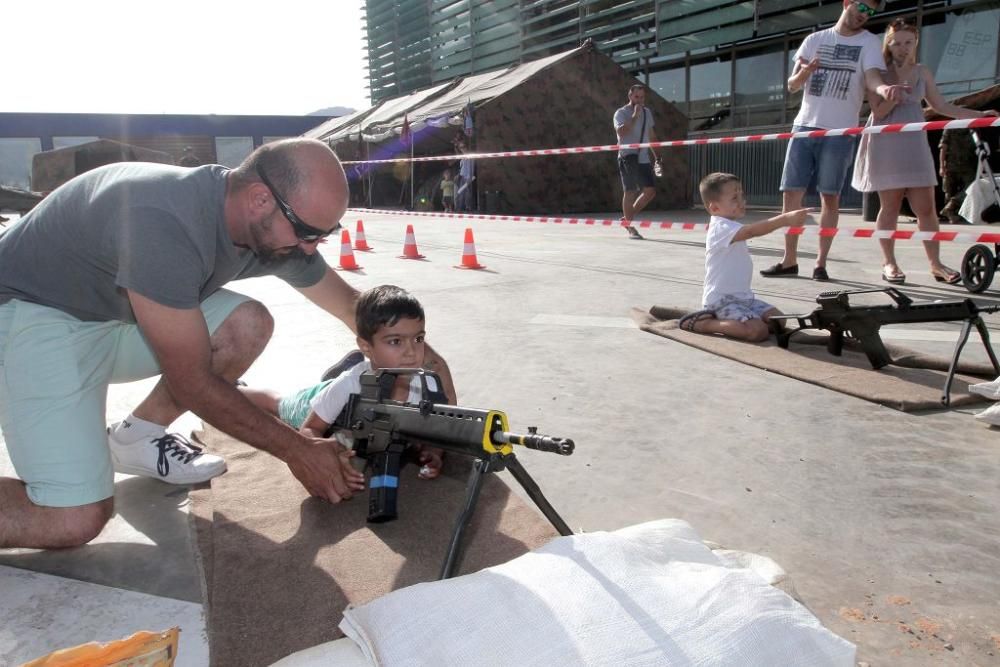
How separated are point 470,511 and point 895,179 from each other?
5.33 metres

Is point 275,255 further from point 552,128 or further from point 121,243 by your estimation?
point 552,128

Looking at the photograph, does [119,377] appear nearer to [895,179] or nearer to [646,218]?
[895,179]

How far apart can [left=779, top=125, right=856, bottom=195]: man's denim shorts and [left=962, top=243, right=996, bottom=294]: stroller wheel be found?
1089 mm

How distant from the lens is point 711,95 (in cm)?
1950

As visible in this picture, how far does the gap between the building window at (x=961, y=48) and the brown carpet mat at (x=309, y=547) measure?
1624 centimetres

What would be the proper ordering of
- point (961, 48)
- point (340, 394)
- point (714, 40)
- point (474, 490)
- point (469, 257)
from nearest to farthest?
point (474, 490)
point (340, 394)
point (469, 257)
point (961, 48)
point (714, 40)

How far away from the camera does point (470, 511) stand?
1754 mm

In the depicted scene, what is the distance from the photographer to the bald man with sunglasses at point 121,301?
2104 millimetres

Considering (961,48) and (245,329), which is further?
(961,48)

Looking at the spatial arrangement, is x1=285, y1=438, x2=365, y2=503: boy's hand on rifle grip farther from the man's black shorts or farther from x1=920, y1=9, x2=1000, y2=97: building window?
x1=920, y1=9, x2=1000, y2=97: building window

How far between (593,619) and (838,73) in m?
5.76

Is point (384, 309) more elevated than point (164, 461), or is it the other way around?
point (384, 309)

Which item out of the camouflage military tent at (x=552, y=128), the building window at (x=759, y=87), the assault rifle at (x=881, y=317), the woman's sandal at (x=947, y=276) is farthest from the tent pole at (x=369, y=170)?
the assault rifle at (x=881, y=317)

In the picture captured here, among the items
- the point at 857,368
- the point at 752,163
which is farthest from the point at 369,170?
the point at 857,368
